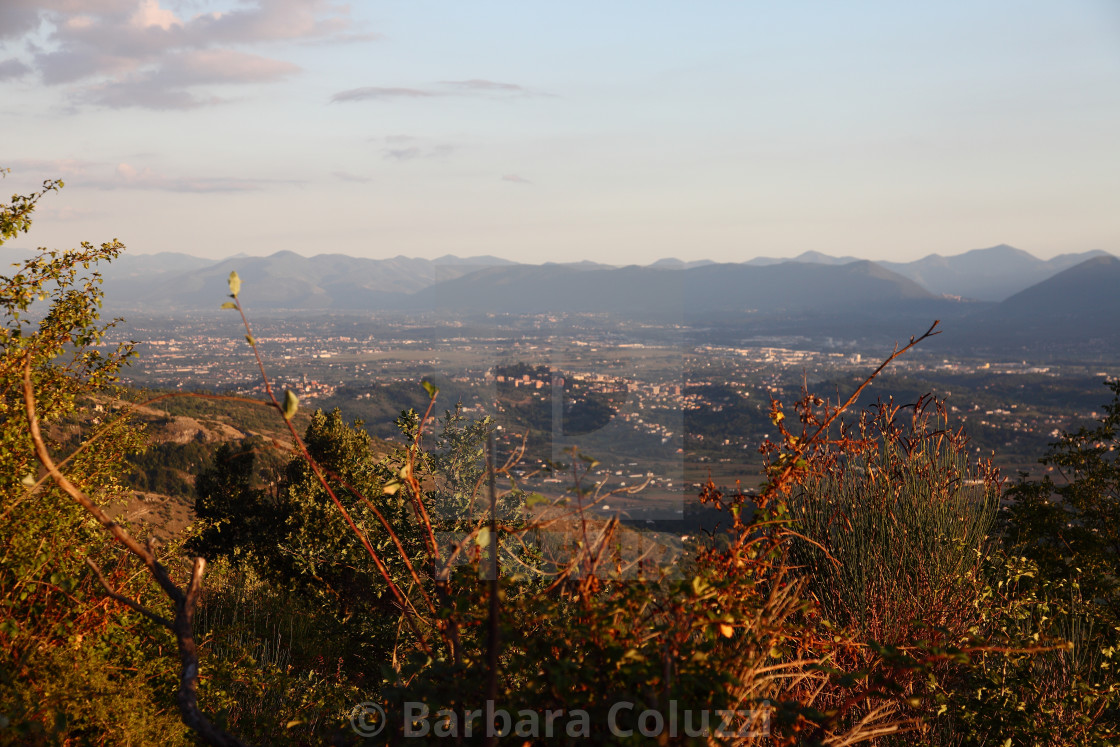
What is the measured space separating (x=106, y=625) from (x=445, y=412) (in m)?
3.97

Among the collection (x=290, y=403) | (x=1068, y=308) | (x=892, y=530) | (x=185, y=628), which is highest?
(x=1068, y=308)

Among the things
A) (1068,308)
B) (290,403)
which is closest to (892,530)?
(290,403)

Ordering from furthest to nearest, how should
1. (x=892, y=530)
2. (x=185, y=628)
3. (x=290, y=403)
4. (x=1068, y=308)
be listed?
(x=1068, y=308), (x=892, y=530), (x=185, y=628), (x=290, y=403)

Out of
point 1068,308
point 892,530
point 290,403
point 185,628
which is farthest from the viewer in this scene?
point 1068,308

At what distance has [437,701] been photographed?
1544mm

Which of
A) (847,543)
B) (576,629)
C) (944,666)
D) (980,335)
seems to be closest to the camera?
(576,629)

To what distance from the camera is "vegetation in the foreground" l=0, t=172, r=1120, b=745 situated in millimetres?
1630

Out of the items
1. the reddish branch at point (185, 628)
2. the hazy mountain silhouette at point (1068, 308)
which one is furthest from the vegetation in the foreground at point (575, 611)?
the hazy mountain silhouette at point (1068, 308)

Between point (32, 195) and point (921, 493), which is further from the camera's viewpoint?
point (32, 195)

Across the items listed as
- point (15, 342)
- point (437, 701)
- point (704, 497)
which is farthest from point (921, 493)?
point (15, 342)

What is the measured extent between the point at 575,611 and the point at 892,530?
2.53 metres

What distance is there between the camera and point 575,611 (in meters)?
1.82

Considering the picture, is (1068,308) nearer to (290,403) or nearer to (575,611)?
(575,611)

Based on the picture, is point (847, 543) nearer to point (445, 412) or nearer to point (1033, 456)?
point (445, 412)
